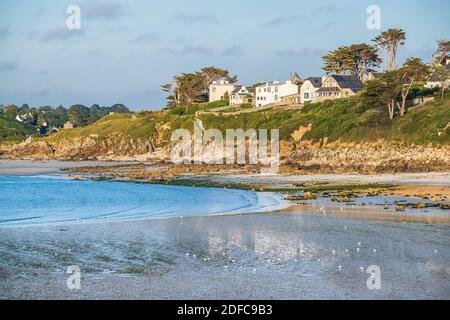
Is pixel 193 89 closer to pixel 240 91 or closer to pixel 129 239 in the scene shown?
pixel 240 91

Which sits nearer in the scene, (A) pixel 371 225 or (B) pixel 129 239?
(B) pixel 129 239

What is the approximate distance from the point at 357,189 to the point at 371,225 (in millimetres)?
16501

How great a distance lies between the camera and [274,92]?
11738 cm

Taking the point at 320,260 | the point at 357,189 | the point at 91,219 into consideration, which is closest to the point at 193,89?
the point at 357,189

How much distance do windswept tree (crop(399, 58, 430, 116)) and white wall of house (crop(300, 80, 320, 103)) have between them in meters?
20.6

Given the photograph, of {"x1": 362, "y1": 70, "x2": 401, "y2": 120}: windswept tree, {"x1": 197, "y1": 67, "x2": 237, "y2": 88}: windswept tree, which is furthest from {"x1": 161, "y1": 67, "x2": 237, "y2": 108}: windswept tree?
{"x1": 362, "y1": 70, "x2": 401, "y2": 120}: windswept tree

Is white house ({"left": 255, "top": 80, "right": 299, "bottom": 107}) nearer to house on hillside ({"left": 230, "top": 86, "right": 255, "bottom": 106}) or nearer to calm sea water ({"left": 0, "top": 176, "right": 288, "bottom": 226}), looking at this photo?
house on hillside ({"left": 230, "top": 86, "right": 255, "bottom": 106})

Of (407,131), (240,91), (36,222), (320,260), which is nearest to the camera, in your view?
(320,260)

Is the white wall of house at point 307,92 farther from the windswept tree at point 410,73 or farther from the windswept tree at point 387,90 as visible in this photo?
the windswept tree at point 387,90

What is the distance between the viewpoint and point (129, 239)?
26516mm

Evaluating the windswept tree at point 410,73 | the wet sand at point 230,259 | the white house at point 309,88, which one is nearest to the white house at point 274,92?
the white house at point 309,88

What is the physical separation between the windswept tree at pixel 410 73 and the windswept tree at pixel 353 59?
1031 inches

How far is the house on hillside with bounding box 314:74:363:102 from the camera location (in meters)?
100
